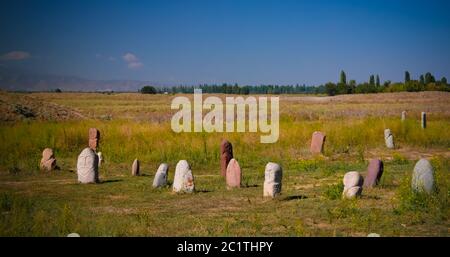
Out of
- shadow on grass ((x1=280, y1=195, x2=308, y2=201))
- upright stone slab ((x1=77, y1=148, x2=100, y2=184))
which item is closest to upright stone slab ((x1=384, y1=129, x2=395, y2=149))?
shadow on grass ((x1=280, y1=195, x2=308, y2=201))

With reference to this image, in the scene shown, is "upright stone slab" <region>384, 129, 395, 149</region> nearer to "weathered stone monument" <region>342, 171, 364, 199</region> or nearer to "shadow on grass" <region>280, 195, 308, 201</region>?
"shadow on grass" <region>280, 195, 308, 201</region>

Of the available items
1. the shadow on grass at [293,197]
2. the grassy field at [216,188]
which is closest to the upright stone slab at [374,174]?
the grassy field at [216,188]

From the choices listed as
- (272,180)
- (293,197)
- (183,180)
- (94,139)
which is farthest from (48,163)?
(293,197)

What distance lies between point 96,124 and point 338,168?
14174mm

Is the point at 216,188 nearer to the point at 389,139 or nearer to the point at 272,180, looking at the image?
the point at 272,180

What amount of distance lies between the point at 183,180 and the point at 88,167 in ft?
11.7

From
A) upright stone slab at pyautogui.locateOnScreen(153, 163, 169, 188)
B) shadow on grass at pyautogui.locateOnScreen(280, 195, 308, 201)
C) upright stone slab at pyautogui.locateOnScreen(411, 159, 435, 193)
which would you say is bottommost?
shadow on grass at pyautogui.locateOnScreen(280, 195, 308, 201)

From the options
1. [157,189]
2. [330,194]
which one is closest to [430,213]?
[330,194]

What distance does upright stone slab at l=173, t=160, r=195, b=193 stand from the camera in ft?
45.8

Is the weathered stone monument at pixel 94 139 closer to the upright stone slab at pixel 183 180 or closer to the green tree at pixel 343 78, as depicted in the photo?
the upright stone slab at pixel 183 180

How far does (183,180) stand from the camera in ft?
45.8

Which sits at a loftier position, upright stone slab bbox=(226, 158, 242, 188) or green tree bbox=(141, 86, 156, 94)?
green tree bbox=(141, 86, 156, 94)

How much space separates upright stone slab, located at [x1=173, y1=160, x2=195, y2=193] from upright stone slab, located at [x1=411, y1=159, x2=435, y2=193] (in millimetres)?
5589

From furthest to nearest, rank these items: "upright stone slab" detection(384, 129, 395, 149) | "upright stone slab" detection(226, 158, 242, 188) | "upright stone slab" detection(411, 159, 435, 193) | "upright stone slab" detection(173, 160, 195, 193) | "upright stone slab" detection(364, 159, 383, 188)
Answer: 1. "upright stone slab" detection(384, 129, 395, 149)
2. "upright stone slab" detection(226, 158, 242, 188)
3. "upright stone slab" detection(364, 159, 383, 188)
4. "upright stone slab" detection(173, 160, 195, 193)
5. "upright stone slab" detection(411, 159, 435, 193)
